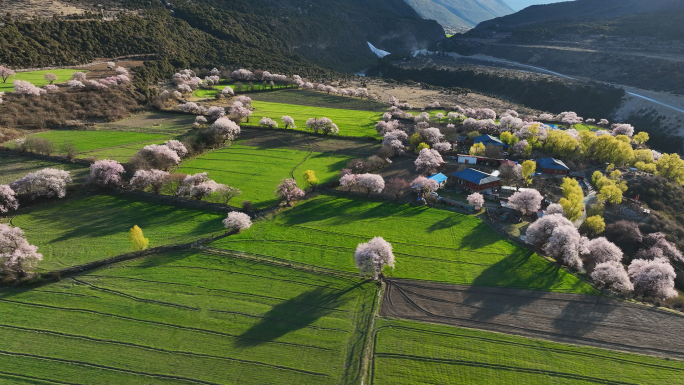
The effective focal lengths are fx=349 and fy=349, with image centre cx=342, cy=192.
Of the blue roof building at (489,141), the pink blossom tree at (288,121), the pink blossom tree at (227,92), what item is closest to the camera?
the blue roof building at (489,141)

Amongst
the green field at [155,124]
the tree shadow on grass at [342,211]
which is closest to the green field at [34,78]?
the green field at [155,124]

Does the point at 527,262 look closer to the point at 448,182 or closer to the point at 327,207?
the point at 448,182

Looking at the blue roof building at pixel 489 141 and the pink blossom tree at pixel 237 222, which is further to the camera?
the blue roof building at pixel 489 141

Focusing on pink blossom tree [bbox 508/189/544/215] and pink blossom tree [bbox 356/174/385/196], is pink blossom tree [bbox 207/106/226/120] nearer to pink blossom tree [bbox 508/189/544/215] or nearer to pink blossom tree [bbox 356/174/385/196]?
pink blossom tree [bbox 356/174/385/196]

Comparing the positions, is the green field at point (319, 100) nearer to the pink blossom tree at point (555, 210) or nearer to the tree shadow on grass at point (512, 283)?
the pink blossom tree at point (555, 210)

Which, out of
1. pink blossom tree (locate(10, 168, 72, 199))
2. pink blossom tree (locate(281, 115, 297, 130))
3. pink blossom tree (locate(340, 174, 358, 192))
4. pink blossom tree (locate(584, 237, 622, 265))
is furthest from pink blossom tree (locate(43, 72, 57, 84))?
pink blossom tree (locate(584, 237, 622, 265))

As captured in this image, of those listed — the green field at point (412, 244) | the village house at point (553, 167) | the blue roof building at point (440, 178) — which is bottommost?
the green field at point (412, 244)

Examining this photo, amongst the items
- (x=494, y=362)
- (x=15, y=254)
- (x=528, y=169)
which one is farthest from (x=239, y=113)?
(x=494, y=362)

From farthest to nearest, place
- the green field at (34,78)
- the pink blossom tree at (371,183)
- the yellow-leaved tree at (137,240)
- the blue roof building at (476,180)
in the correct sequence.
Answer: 1. the green field at (34,78)
2. the blue roof building at (476,180)
3. the pink blossom tree at (371,183)
4. the yellow-leaved tree at (137,240)
